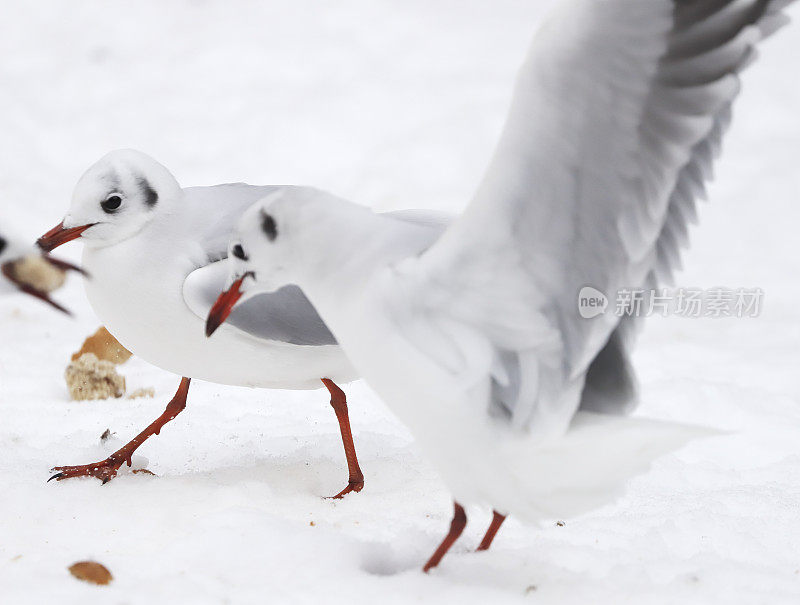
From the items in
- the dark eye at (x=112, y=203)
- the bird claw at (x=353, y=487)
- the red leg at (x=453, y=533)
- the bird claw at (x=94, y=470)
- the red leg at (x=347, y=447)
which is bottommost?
the bird claw at (x=94, y=470)

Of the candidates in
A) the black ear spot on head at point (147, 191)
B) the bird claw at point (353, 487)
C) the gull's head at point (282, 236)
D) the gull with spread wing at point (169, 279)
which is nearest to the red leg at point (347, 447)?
the bird claw at point (353, 487)

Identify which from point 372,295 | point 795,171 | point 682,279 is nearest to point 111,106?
point 682,279

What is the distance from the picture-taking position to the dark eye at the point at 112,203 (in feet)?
7.50

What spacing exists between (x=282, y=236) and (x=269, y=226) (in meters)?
0.03

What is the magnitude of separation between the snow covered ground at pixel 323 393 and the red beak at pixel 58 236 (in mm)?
548

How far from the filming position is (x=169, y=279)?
2.25 meters

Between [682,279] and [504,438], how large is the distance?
3276 mm

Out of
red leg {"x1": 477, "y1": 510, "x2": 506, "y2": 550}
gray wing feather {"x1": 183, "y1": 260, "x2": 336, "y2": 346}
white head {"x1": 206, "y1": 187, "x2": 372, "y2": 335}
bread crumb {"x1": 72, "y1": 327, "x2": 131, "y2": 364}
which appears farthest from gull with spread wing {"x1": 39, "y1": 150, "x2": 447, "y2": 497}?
bread crumb {"x1": 72, "y1": 327, "x2": 131, "y2": 364}

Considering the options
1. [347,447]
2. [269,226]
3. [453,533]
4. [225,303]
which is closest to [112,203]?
[225,303]

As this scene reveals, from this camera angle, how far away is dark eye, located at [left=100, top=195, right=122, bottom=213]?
90.0 inches

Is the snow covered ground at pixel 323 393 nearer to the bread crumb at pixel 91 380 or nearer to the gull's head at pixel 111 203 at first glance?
the bread crumb at pixel 91 380

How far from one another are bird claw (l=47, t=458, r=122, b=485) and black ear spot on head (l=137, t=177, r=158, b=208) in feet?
→ 2.06

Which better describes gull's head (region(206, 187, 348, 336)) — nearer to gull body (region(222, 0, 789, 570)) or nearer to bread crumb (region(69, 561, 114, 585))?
gull body (region(222, 0, 789, 570))

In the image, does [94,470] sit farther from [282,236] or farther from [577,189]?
[577,189]
